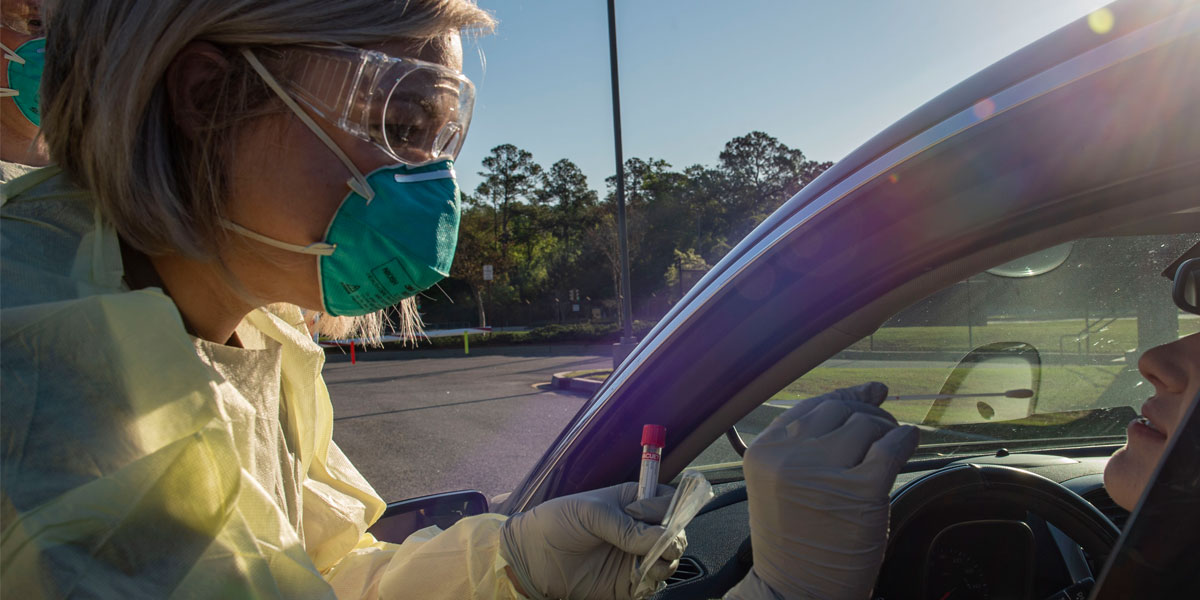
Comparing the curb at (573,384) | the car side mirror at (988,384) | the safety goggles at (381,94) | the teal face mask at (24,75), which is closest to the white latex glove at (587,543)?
the car side mirror at (988,384)

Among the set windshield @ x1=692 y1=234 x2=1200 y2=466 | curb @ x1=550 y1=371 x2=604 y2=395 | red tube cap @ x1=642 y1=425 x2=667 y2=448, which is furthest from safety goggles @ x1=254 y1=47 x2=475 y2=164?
curb @ x1=550 y1=371 x2=604 y2=395

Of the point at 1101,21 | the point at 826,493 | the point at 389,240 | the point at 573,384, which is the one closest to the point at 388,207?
the point at 389,240

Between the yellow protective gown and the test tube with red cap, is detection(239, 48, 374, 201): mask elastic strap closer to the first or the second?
the yellow protective gown

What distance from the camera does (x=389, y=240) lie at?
1524mm

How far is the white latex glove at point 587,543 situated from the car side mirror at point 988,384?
72 centimetres

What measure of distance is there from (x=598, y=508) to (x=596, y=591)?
0.24 m

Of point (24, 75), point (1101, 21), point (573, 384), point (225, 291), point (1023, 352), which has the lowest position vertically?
point (573, 384)

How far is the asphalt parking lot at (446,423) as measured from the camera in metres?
7.01

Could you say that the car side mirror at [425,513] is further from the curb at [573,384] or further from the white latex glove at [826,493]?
the curb at [573,384]

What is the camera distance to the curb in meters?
12.9

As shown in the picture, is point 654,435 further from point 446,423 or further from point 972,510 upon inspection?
point 446,423

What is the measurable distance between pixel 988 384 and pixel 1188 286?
0.42 meters

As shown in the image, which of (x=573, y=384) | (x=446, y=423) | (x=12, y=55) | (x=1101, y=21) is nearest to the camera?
(x=1101, y=21)

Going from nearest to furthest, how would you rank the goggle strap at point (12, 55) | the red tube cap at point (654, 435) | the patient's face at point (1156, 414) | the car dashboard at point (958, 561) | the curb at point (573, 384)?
the patient's face at point (1156, 414) < the red tube cap at point (654, 435) < the car dashboard at point (958, 561) < the goggle strap at point (12, 55) < the curb at point (573, 384)
